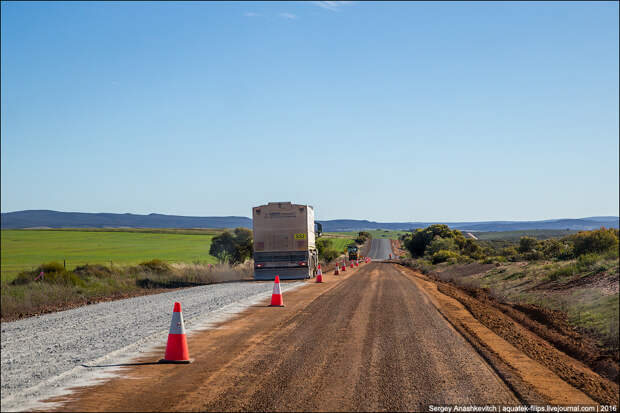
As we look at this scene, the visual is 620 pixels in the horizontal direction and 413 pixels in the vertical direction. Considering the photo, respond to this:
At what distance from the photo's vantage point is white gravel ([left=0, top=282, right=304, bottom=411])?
7390mm

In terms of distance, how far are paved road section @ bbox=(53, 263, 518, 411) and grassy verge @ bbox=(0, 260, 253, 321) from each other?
1109cm

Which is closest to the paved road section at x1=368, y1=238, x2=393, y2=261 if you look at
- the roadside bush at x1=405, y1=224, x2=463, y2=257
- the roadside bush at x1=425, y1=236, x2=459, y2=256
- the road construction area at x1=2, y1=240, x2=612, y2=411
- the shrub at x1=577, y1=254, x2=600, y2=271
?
the roadside bush at x1=405, y1=224, x2=463, y2=257

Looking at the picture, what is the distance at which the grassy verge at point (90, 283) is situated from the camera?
2000 cm

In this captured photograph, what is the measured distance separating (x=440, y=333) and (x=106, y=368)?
6.34 metres

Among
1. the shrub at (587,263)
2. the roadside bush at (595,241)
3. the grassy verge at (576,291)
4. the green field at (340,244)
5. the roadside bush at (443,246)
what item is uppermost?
the roadside bush at (595,241)

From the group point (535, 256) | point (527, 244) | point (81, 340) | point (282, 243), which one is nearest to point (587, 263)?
point (535, 256)

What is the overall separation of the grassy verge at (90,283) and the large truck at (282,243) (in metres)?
4.27

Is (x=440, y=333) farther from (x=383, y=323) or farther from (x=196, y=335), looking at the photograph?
(x=196, y=335)

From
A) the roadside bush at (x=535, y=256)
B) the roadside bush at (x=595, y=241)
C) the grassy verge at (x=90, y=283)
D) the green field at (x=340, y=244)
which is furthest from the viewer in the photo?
the green field at (x=340, y=244)

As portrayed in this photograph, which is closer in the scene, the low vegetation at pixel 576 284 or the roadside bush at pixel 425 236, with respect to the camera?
the low vegetation at pixel 576 284

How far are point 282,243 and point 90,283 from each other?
34.6 ft

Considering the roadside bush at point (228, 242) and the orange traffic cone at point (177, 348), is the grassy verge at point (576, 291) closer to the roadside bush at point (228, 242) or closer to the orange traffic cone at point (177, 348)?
the orange traffic cone at point (177, 348)

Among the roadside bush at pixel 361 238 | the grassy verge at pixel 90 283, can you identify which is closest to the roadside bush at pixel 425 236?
the grassy verge at pixel 90 283

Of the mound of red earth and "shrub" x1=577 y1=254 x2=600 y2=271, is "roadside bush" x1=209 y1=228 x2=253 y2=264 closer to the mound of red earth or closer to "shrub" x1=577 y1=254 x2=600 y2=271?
"shrub" x1=577 y1=254 x2=600 y2=271
